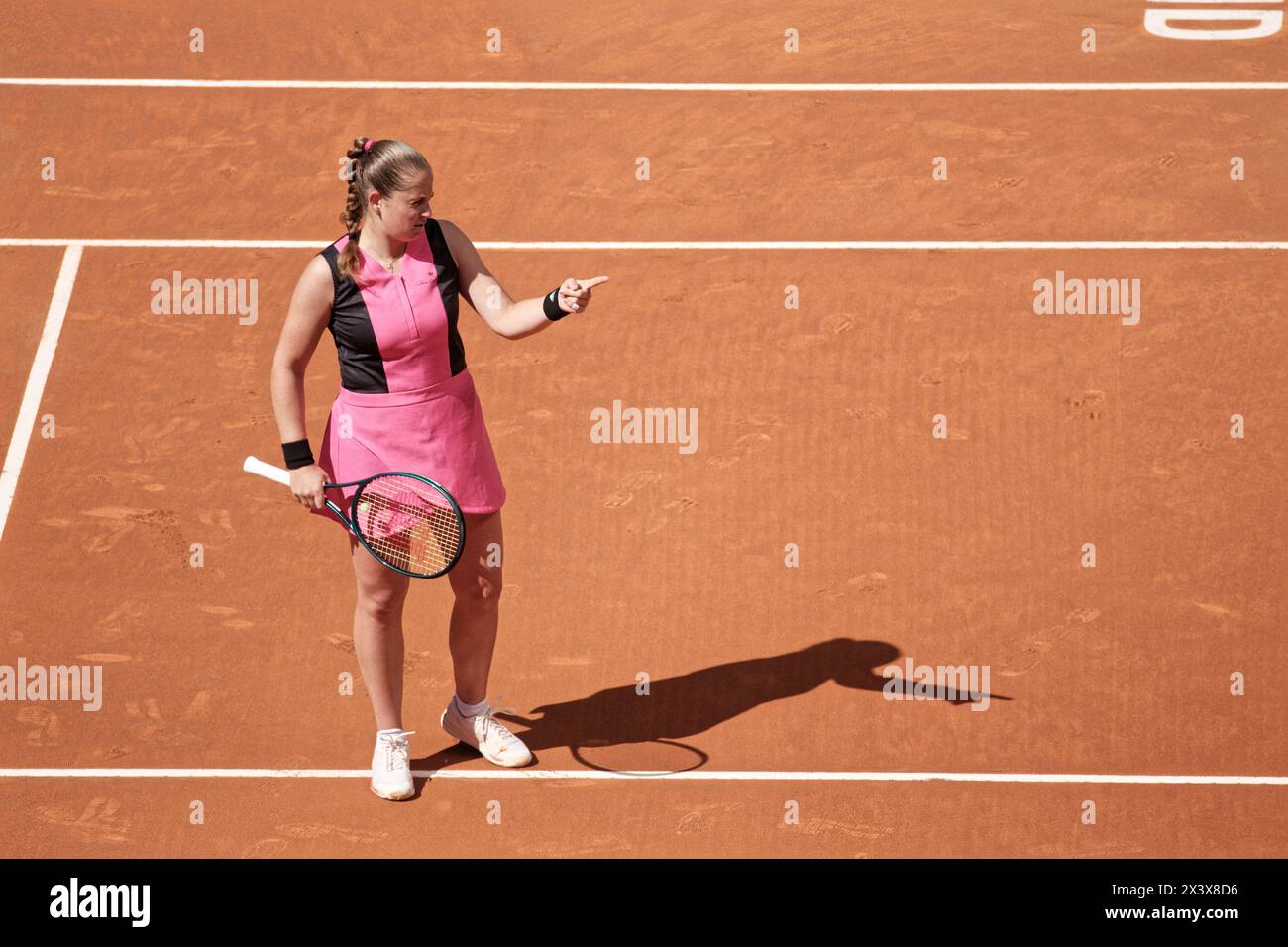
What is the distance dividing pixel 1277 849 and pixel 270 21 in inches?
403

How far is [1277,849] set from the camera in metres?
5.77

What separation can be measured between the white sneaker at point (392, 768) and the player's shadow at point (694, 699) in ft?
0.75

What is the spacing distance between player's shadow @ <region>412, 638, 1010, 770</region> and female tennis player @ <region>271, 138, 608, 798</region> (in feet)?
2.80

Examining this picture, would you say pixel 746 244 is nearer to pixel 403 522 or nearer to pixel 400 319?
pixel 400 319

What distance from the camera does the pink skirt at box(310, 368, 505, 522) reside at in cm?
553

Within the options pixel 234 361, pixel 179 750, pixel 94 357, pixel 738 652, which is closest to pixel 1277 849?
pixel 738 652

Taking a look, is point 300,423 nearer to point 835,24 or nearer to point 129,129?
point 129,129

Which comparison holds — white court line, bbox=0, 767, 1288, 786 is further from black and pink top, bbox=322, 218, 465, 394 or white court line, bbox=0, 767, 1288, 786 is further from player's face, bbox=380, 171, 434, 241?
player's face, bbox=380, 171, 434, 241

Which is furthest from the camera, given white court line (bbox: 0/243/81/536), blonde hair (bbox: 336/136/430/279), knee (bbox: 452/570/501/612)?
white court line (bbox: 0/243/81/536)

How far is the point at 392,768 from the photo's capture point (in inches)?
238

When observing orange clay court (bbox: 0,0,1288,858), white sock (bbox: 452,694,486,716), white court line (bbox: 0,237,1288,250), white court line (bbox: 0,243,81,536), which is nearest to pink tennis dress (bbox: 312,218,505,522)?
white sock (bbox: 452,694,486,716)

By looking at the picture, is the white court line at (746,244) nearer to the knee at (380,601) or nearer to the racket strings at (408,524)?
the knee at (380,601)

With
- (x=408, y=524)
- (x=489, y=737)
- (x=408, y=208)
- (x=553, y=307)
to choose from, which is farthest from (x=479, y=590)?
(x=408, y=208)

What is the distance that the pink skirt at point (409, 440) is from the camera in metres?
5.53
